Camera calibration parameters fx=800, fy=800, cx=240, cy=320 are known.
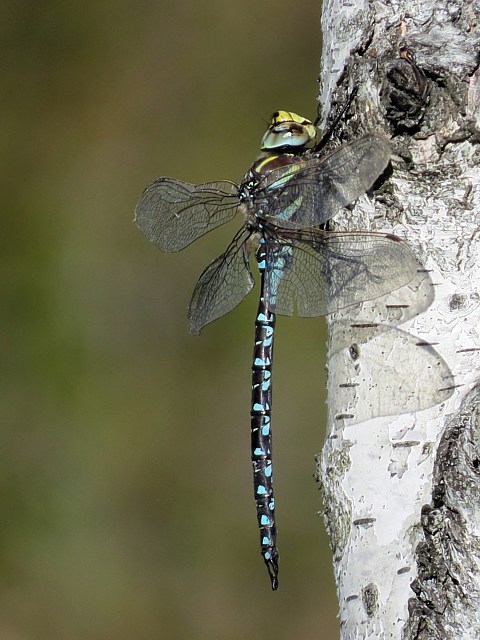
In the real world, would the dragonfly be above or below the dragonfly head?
below

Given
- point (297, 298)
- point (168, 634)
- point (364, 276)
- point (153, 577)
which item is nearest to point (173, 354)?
point (153, 577)

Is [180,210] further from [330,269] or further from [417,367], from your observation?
[417,367]

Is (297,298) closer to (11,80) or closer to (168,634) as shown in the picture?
(168,634)

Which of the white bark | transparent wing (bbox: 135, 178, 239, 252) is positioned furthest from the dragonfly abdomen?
the white bark

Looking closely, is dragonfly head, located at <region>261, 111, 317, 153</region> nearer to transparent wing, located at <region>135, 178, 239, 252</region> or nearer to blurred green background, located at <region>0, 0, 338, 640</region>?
transparent wing, located at <region>135, 178, 239, 252</region>

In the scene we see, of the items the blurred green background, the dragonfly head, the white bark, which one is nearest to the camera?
the white bark

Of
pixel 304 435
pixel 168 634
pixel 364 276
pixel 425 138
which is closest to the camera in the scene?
pixel 425 138

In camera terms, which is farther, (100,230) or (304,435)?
(100,230)
